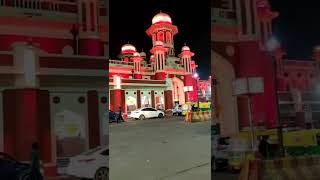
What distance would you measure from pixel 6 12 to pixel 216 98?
4.09ft

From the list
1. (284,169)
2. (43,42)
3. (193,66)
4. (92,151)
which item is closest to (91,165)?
(92,151)

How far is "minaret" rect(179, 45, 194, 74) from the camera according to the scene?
2.53m

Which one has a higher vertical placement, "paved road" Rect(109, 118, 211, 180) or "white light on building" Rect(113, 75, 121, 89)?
"white light on building" Rect(113, 75, 121, 89)

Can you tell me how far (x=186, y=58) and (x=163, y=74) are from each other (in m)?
0.22

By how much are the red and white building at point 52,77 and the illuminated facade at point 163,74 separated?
0.63 feet

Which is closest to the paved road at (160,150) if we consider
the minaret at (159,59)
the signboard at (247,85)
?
the signboard at (247,85)

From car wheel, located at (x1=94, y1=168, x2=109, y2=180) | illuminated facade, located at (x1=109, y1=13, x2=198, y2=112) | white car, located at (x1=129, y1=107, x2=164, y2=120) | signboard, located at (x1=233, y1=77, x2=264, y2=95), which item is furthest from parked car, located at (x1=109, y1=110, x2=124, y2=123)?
signboard, located at (x1=233, y1=77, x2=264, y2=95)

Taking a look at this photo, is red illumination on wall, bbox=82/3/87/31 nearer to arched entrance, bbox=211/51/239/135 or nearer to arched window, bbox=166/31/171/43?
arched window, bbox=166/31/171/43

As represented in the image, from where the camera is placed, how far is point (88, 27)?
2084 mm

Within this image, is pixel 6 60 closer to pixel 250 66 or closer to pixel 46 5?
pixel 46 5

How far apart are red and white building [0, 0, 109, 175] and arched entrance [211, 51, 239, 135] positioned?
681 millimetres

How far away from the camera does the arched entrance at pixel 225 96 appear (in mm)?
2402

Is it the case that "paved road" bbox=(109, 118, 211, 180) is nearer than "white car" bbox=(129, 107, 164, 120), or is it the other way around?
"paved road" bbox=(109, 118, 211, 180)

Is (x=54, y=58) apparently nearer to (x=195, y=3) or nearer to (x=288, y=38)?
(x=195, y=3)
